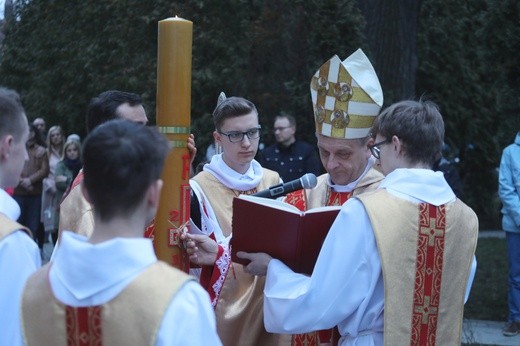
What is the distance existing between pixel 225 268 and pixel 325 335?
0.61 m

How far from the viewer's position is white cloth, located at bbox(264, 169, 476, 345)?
153 inches

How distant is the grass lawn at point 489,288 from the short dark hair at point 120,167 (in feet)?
24.9

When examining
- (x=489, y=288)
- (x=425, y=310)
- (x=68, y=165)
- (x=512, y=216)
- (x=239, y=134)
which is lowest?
(x=489, y=288)

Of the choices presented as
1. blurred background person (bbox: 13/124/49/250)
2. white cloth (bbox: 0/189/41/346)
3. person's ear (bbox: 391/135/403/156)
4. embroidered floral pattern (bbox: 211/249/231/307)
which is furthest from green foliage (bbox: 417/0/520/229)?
white cloth (bbox: 0/189/41/346)

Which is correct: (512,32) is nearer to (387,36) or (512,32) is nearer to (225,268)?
Result: (387,36)

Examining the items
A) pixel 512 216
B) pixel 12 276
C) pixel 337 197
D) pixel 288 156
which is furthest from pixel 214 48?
pixel 12 276

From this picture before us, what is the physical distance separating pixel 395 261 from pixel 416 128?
1.78ft

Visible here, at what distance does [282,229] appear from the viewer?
13.5ft

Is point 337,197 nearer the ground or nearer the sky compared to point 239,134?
nearer the ground

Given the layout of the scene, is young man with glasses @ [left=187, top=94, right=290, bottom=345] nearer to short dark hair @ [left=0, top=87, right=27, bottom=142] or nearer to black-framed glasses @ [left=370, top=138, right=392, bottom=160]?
black-framed glasses @ [left=370, top=138, right=392, bottom=160]

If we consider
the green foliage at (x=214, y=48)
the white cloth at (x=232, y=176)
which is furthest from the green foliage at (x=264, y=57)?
the white cloth at (x=232, y=176)

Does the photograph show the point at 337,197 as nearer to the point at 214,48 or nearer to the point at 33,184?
the point at 33,184

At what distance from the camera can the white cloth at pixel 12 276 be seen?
9.93ft

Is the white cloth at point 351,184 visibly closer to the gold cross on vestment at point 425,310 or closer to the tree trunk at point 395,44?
the gold cross on vestment at point 425,310
